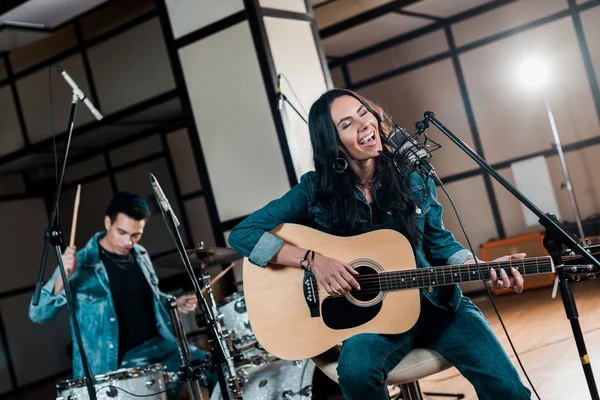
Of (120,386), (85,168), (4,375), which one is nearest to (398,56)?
(85,168)

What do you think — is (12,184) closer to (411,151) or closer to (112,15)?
(112,15)

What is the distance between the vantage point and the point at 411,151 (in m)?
2.10

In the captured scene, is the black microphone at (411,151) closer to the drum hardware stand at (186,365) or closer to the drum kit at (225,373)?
the drum kit at (225,373)

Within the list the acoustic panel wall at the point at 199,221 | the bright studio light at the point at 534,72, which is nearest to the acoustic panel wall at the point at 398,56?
the bright studio light at the point at 534,72

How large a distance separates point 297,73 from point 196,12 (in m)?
0.87

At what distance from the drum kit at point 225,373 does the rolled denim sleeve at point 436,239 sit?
1039mm

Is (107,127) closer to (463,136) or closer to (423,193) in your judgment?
(463,136)

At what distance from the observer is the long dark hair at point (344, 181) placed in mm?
2447

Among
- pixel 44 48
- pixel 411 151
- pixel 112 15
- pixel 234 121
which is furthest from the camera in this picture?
pixel 44 48

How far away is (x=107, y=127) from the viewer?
A: 7457mm

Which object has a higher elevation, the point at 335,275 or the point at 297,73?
the point at 297,73

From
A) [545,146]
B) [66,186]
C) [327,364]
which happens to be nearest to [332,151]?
[327,364]

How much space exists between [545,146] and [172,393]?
5002 mm

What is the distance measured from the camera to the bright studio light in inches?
251
